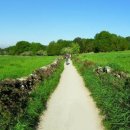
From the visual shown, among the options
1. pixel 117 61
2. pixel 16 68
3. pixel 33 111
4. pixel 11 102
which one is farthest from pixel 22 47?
pixel 11 102

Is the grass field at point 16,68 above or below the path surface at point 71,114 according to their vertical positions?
above

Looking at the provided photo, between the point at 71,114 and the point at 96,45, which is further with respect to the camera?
the point at 96,45

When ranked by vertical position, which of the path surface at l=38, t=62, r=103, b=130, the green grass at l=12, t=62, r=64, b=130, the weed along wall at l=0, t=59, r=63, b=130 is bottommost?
the path surface at l=38, t=62, r=103, b=130

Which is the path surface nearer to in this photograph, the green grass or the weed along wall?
the green grass

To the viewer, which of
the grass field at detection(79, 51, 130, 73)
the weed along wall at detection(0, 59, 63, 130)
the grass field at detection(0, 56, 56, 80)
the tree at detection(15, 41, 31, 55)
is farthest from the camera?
the tree at detection(15, 41, 31, 55)

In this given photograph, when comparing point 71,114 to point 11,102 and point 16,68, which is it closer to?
point 11,102

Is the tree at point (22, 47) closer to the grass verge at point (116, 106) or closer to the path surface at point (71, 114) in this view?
Result: the path surface at point (71, 114)

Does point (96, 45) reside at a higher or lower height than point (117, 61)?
higher

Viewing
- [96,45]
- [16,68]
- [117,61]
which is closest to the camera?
[16,68]

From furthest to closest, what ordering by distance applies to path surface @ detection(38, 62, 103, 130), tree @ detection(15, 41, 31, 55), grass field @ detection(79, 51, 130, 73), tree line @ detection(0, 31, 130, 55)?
tree @ detection(15, 41, 31, 55) → tree line @ detection(0, 31, 130, 55) → grass field @ detection(79, 51, 130, 73) → path surface @ detection(38, 62, 103, 130)

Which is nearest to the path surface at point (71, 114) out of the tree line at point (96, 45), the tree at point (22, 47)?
the tree line at point (96, 45)

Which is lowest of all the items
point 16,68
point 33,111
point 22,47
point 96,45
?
point 33,111

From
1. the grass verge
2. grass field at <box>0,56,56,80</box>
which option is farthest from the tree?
the grass verge

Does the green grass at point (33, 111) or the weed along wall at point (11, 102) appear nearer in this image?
the weed along wall at point (11, 102)
